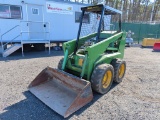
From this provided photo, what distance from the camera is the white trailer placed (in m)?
8.41

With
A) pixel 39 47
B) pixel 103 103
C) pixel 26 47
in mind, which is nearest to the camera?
pixel 103 103

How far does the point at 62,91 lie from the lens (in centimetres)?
363

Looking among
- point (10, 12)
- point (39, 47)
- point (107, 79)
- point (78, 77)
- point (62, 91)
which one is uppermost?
point (10, 12)

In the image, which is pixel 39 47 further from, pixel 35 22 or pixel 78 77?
pixel 78 77

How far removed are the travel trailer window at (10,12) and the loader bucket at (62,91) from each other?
6.07 metres

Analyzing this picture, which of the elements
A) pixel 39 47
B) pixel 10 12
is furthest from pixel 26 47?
pixel 10 12

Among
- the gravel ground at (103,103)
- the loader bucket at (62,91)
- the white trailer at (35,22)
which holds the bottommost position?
the gravel ground at (103,103)

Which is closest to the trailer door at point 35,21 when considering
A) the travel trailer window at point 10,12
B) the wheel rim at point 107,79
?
the travel trailer window at point 10,12

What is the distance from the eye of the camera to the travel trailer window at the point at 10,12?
826 centimetres

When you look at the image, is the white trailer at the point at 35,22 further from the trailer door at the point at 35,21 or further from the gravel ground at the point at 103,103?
the gravel ground at the point at 103,103

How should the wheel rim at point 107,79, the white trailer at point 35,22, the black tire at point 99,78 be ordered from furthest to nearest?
the white trailer at point 35,22 → the wheel rim at point 107,79 → the black tire at point 99,78

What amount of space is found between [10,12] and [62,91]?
22.5ft

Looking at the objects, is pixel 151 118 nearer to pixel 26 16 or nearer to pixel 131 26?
pixel 26 16

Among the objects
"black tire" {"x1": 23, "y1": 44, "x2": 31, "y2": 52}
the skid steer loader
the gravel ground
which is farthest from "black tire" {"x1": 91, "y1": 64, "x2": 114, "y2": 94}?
"black tire" {"x1": 23, "y1": 44, "x2": 31, "y2": 52}
